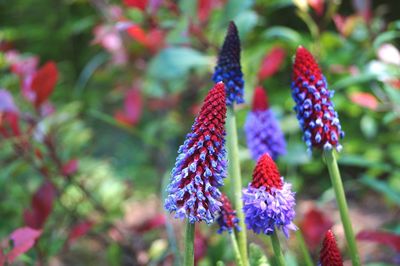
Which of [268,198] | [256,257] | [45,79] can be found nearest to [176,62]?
[45,79]

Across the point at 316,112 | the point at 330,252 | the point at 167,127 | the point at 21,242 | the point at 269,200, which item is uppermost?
the point at 167,127

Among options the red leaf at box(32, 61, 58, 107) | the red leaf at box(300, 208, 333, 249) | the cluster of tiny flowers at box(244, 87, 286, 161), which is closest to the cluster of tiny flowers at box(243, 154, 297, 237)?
the cluster of tiny flowers at box(244, 87, 286, 161)

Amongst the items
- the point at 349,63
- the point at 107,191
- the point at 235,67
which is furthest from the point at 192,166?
the point at 107,191

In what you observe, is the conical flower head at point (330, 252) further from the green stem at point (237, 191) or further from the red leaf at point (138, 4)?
the red leaf at point (138, 4)

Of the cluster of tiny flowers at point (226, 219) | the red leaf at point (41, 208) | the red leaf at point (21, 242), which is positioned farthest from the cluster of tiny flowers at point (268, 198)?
the red leaf at point (41, 208)

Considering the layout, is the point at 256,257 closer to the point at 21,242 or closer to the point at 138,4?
the point at 21,242

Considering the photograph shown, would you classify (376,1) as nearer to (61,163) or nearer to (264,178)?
(61,163)
